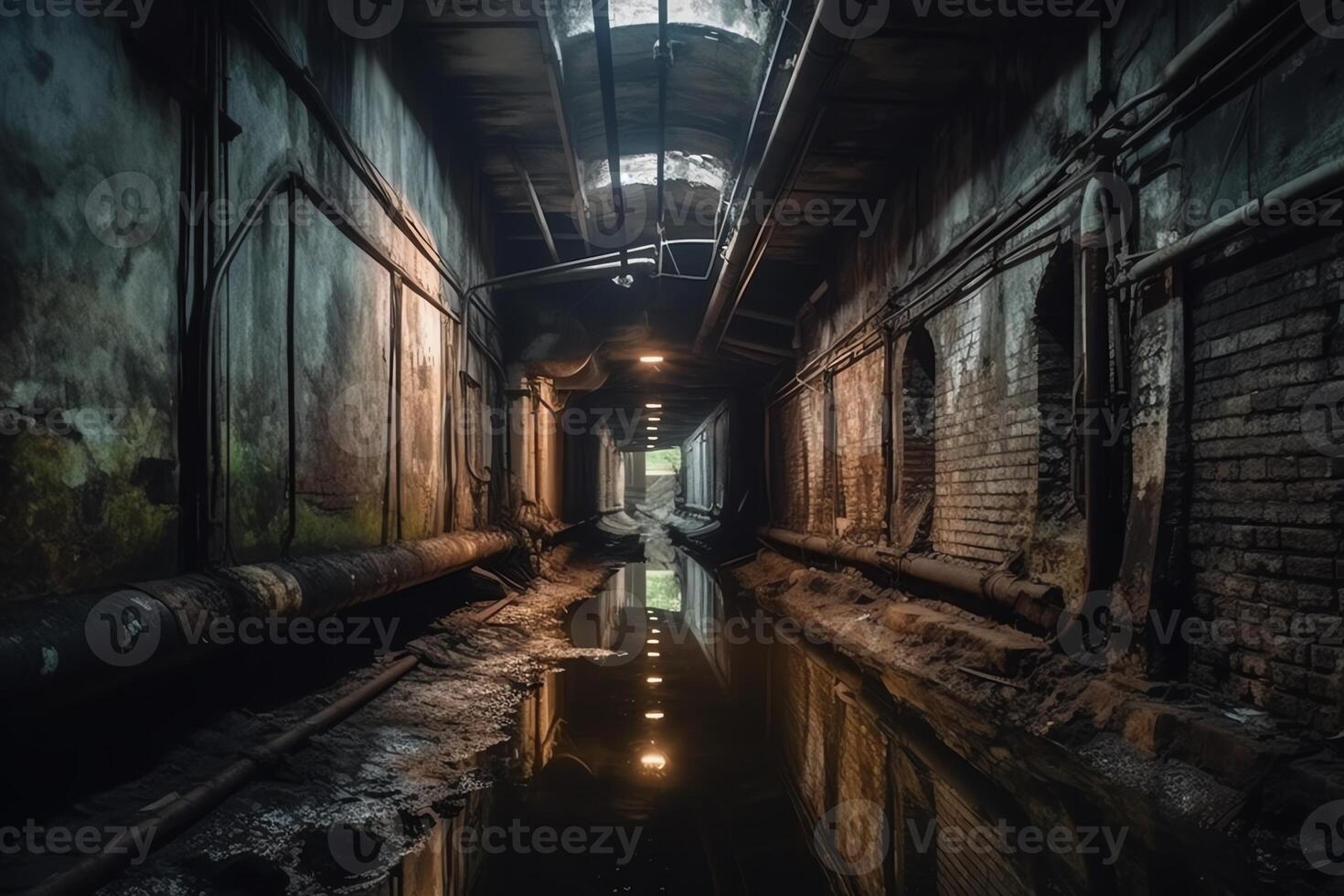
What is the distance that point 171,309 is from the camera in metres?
3.18

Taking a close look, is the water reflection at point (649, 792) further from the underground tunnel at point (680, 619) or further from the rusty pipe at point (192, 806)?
the rusty pipe at point (192, 806)

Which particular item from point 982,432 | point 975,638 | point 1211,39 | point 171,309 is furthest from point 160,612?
point 982,432

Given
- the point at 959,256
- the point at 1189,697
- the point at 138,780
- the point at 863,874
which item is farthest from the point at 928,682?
the point at 138,780

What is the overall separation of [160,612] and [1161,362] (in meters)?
4.31

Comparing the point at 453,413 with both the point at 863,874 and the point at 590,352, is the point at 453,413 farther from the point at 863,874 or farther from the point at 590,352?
the point at 863,874

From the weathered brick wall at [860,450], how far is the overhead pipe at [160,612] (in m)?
5.28

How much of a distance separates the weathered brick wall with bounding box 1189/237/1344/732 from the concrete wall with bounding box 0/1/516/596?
4259mm

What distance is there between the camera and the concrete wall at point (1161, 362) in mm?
3205

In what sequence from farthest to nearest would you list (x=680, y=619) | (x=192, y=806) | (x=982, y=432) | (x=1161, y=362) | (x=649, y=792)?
(x=680, y=619) → (x=982, y=432) → (x=1161, y=362) → (x=649, y=792) → (x=192, y=806)

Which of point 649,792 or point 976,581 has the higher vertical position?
point 976,581

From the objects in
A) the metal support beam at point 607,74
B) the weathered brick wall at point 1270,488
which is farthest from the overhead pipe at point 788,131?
the weathered brick wall at point 1270,488

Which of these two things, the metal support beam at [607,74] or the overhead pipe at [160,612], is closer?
the overhead pipe at [160,612]

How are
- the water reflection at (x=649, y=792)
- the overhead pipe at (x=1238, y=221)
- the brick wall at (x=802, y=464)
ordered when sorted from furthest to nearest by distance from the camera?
the brick wall at (x=802, y=464) < the overhead pipe at (x=1238, y=221) < the water reflection at (x=649, y=792)

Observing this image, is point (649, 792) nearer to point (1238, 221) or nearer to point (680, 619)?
point (1238, 221)
